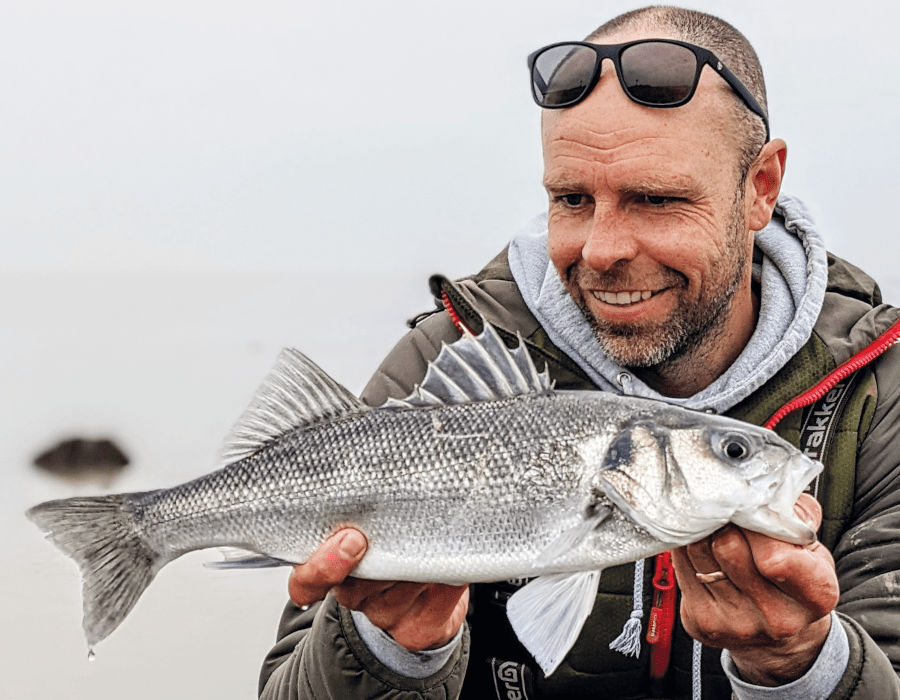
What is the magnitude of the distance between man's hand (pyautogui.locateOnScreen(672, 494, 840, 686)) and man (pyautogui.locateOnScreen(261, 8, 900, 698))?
119 mm

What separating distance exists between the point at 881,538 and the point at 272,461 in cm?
172

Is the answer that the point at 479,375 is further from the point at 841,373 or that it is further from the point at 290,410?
the point at 841,373

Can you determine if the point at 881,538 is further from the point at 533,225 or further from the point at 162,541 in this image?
the point at 162,541

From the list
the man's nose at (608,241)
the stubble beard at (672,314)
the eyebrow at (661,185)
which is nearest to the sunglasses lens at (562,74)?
the eyebrow at (661,185)

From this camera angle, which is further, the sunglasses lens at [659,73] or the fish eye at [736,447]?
the sunglasses lens at [659,73]

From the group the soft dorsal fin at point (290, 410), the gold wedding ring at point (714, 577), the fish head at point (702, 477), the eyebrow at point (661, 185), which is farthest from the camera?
the eyebrow at point (661, 185)

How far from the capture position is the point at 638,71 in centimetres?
290

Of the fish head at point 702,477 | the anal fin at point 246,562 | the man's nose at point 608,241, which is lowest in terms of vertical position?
the anal fin at point 246,562

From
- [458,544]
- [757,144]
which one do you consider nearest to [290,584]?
[458,544]

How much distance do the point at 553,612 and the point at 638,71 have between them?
1603 mm

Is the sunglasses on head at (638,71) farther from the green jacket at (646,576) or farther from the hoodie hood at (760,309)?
the green jacket at (646,576)

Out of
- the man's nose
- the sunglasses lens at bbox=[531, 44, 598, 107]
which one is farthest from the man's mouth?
the sunglasses lens at bbox=[531, 44, 598, 107]

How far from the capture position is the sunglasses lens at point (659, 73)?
2.87m

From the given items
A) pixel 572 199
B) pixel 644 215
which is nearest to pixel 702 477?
pixel 644 215
